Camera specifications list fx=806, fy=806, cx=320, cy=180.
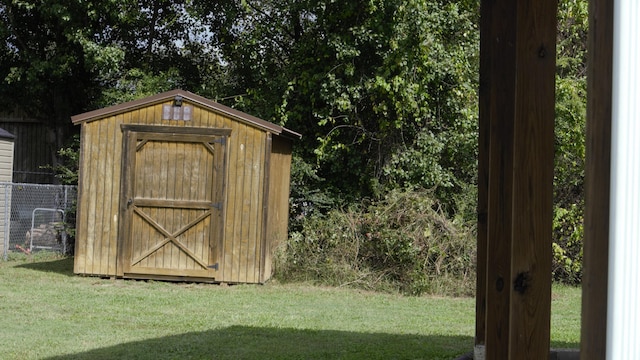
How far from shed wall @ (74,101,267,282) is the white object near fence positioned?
11020 mm

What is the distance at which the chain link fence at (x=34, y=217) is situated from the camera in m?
15.7

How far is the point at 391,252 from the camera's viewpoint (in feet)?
41.1

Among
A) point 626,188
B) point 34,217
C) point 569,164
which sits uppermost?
point 569,164

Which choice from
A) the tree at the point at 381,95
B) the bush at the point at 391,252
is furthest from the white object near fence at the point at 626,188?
the tree at the point at 381,95

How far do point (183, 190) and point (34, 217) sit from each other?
19.0ft

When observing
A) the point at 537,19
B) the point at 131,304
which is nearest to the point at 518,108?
the point at 537,19

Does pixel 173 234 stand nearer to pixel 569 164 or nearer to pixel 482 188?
pixel 569 164

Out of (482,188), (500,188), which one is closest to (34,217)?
(482,188)

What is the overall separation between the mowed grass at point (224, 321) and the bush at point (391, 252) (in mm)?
426

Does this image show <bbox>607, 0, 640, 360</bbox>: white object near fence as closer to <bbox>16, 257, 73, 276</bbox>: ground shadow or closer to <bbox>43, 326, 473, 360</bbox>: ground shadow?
<bbox>43, 326, 473, 360</bbox>: ground shadow

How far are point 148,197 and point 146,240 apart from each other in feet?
2.21

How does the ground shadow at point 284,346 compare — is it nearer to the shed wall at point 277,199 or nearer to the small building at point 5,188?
the shed wall at point 277,199

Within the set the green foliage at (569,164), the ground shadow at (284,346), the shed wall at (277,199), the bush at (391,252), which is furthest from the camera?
the green foliage at (569,164)

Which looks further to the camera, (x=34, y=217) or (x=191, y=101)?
(x=34, y=217)
